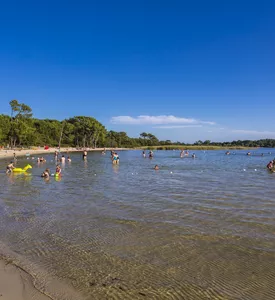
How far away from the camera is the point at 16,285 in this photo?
598 centimetres

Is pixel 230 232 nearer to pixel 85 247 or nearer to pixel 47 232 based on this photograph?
pixel 85 247

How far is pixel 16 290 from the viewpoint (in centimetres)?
575

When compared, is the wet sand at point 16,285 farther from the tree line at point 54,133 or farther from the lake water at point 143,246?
the tree line at point 54,133

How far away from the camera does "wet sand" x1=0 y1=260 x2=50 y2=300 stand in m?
5.54

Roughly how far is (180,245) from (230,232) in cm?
240

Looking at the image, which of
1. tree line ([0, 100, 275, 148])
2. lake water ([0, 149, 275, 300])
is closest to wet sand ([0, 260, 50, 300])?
lake water ([0, 149, 275, 300])

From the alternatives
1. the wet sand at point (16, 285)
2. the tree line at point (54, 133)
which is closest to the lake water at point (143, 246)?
the wet sand at point (16, 285)

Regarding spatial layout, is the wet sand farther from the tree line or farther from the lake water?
the tree line

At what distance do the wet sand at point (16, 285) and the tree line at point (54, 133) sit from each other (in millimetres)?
83092

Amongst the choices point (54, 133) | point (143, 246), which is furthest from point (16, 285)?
point (54, 133)

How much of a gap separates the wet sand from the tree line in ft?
273

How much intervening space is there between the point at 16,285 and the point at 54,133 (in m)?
121

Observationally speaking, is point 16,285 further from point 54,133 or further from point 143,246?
point 54,133

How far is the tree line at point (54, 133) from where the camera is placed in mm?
87125
